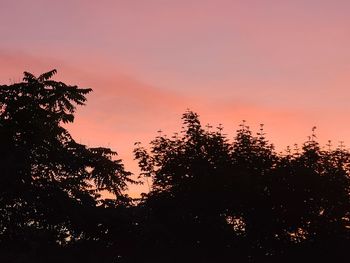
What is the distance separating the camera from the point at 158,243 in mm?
33281

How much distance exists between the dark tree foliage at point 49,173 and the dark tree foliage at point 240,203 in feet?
10.4

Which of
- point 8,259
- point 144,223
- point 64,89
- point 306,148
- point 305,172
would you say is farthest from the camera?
point 306,148

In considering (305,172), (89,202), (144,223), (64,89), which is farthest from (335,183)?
(64,89)

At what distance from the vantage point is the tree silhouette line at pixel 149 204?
33.1 m

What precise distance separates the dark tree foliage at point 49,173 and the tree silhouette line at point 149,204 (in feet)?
0.21

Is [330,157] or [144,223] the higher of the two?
[330,157]

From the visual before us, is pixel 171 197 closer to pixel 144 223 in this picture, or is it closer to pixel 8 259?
pixel 144 223

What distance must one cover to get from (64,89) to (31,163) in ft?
16.6

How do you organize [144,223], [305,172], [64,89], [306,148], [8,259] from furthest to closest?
[306,148] → [305,172] → [64,89] → [144,223] → [8,259]

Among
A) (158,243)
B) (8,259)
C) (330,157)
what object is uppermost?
(330,157)

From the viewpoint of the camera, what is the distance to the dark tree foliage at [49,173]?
33.1m

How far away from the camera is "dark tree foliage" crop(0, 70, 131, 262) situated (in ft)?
109

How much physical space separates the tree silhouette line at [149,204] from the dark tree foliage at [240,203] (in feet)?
0.22

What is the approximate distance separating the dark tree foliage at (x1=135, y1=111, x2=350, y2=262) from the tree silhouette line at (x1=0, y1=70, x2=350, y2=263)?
0.22 feet
